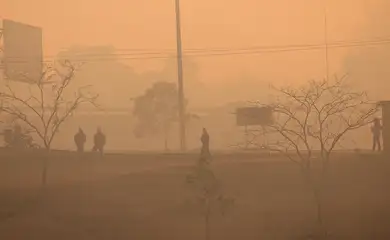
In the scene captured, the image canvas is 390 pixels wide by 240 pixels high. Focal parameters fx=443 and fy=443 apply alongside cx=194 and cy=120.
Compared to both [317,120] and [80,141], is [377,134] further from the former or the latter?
[80,141]

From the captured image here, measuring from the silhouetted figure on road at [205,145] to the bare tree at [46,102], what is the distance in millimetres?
486

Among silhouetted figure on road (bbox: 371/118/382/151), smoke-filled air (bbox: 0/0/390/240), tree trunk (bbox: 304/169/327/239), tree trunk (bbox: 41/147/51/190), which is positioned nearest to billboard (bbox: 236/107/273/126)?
smoke-filled air (bbox: 0/0/390/240)

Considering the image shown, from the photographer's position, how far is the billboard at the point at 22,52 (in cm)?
173

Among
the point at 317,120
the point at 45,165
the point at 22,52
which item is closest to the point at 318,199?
the point at 317,120

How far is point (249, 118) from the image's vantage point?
1687mm

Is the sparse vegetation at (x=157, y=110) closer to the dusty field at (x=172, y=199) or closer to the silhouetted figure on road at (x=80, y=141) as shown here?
the dusty field at (x=172, y=199)

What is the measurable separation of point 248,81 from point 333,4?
1.42 feet

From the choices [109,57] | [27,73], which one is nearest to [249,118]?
[109,57]

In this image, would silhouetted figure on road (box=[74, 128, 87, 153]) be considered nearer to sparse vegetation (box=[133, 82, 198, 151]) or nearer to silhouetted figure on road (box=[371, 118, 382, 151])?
sparse vegetation (box=[133, 82, 198, 151])

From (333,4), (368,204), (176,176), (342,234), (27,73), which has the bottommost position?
(342,234)

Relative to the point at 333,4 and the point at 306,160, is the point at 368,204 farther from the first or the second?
the point at 333,4

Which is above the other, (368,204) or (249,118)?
(249,118)

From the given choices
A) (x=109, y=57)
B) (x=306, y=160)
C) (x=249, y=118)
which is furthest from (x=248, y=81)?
(x=109, y=57)

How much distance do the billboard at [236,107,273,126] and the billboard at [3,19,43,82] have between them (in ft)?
2.63
